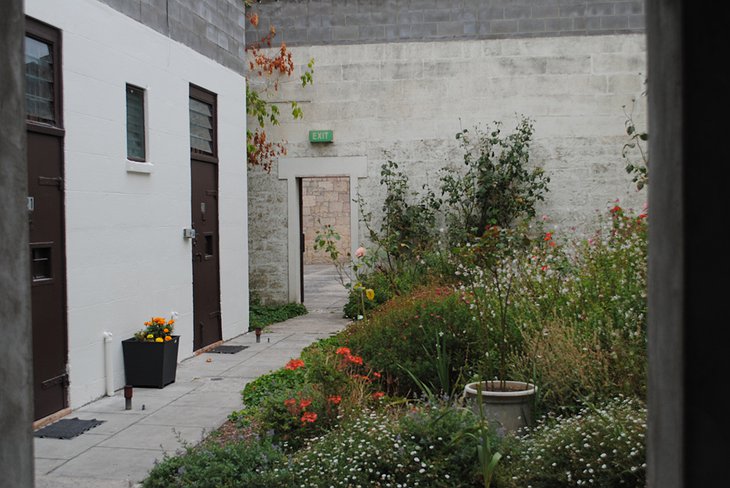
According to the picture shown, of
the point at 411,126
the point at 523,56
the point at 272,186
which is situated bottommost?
the point at 272,186

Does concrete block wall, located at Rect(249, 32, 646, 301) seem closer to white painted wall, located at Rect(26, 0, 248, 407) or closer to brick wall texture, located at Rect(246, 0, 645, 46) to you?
brick wall texture, located at Rect(246, 0, 645, 46)

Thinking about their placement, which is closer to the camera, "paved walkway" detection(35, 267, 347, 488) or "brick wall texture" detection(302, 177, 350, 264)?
"paved walkway" detection(35, 267, 347, 488)

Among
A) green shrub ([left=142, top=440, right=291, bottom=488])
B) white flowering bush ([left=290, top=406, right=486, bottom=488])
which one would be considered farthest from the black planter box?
white flowering bush ([left=290, top=406, right=486, bottom=488])

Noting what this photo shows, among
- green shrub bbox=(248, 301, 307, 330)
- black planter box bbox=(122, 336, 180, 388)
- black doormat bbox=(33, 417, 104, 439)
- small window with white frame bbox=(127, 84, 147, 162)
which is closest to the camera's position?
black doormat bbox=(33, 417, 104, 439)

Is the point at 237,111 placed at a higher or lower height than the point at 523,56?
lower

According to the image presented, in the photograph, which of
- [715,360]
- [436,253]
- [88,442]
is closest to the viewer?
[715,360]

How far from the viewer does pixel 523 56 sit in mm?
12109

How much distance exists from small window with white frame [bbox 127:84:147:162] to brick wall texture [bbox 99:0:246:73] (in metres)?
0.71

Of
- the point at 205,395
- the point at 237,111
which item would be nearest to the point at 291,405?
the point at 205,395

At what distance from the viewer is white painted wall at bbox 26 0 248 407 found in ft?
22.0

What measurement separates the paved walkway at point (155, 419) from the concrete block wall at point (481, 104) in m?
3.54

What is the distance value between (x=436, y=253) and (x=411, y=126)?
6.89ft

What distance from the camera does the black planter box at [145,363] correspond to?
24.4ft

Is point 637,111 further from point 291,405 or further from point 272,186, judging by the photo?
point 291,405
